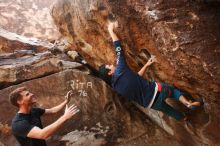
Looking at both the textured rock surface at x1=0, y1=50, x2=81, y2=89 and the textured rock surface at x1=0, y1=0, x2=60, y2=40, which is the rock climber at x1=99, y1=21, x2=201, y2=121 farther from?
the textured rock surface at x1=0, y1=0, x2=60, y2=40

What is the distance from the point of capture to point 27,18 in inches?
1027

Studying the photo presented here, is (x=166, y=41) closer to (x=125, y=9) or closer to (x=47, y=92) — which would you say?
(x=125, y=9)

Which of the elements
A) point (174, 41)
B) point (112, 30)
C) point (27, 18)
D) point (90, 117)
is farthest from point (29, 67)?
point (27, 18)

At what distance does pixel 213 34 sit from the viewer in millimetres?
4180

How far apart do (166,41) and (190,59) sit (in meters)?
→ 0.40

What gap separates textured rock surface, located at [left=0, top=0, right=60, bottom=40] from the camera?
23.9 m

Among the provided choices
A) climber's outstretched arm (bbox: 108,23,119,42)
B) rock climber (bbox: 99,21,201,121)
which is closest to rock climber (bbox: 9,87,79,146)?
rock climber (bbox: 99,21,201,121)

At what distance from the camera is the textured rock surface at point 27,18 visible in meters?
23.9

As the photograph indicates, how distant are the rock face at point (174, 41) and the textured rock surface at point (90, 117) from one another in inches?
24.8

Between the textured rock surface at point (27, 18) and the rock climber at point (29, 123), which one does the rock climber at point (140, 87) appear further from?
the textured rock surface at point (27, 18)

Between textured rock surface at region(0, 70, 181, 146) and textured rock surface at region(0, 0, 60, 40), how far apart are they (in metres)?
15.9

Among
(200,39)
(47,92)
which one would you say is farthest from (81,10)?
(200,39)

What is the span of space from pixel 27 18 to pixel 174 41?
76.6ft

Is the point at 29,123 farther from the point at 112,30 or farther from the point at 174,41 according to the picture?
the point at 174,41
